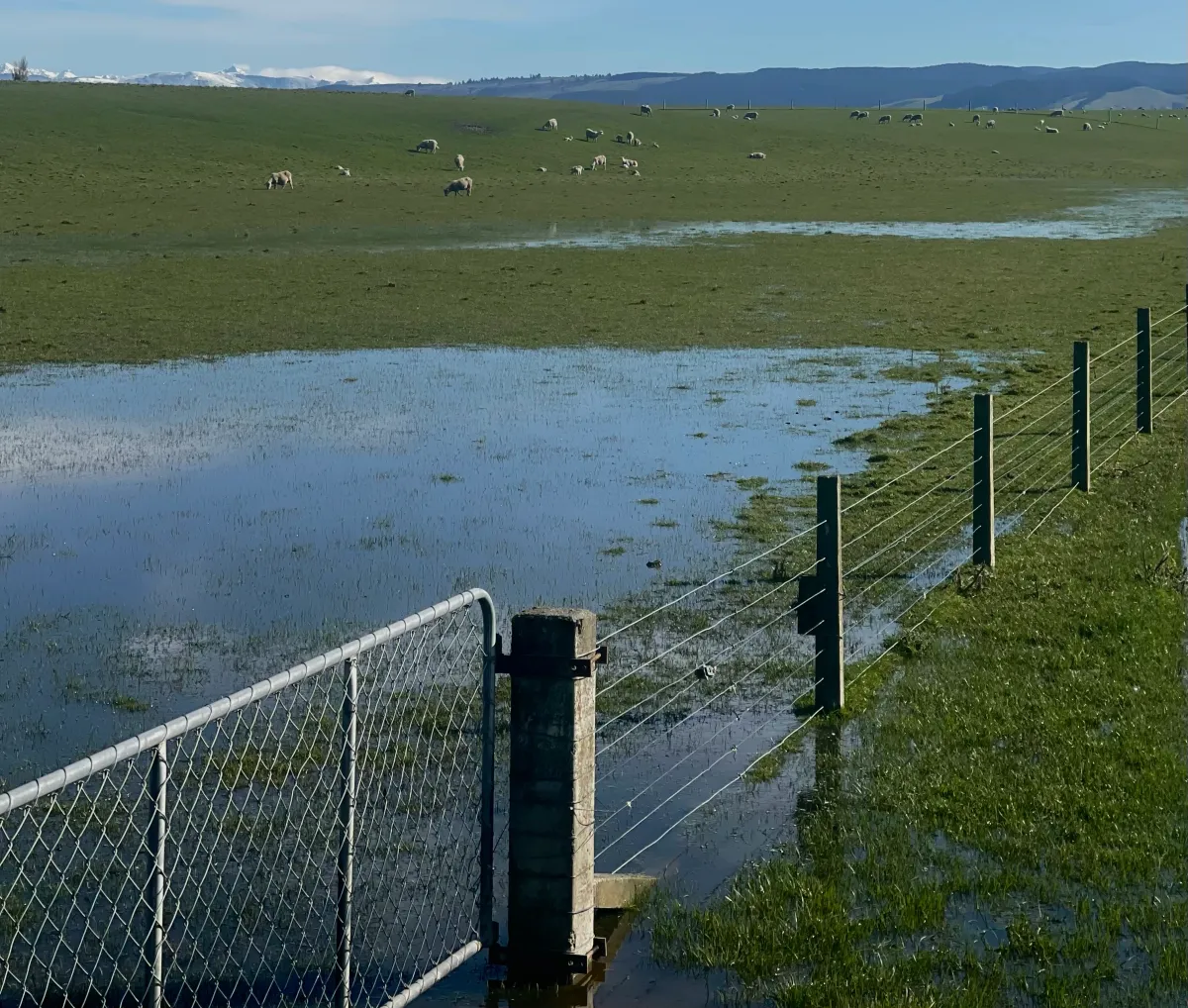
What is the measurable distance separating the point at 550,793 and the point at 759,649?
4841mm

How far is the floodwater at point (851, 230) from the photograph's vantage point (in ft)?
161

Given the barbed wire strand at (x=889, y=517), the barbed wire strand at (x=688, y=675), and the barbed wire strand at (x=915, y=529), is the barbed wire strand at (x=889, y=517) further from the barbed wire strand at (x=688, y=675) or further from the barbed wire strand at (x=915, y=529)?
the barbed wire strand at (x=688, y=675)

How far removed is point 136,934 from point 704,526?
8370 millimetres

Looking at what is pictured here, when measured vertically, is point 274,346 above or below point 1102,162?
A: below

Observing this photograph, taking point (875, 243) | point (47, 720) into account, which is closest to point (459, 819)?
point (47, 720)

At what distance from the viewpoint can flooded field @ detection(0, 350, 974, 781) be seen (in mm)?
11570

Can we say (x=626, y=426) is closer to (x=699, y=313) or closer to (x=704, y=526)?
(x=704, y=526)

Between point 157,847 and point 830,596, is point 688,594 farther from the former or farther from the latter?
point 157,847

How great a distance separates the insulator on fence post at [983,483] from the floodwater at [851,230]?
113 ft

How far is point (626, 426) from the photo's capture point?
2020cm

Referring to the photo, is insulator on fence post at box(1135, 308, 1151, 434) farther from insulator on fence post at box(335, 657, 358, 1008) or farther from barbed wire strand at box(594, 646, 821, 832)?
insulator on fence post at box(335, 657, 358, 1008)

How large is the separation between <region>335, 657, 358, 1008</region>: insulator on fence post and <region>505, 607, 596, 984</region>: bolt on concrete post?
0.72 meters

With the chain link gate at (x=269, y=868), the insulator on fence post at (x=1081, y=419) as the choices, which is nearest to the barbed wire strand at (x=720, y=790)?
the chain link gate at (x=269, y=868)

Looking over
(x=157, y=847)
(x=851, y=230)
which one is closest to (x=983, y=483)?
(x=157, y=847)
